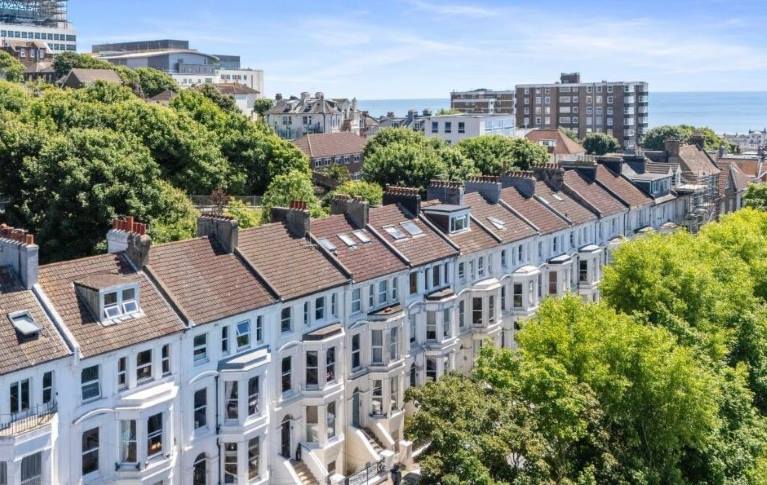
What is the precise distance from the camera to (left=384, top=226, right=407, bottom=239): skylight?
5278cm

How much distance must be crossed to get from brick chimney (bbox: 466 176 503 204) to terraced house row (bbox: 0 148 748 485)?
0.96 meters

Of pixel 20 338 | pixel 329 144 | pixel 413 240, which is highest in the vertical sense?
pixel 329 144

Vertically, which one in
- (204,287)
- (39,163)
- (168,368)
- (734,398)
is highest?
(39,163)

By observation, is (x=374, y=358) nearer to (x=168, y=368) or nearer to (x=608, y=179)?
(x=168, y=368)

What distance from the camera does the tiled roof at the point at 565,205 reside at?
69688 millimetres

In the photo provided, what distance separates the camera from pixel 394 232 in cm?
5306

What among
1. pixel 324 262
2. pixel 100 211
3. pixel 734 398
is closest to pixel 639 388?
pixel 734 398

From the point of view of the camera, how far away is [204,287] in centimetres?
4038

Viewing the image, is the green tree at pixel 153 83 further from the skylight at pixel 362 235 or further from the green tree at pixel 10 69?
the skylight at pixel 362 235

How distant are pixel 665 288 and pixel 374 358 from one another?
18.1 meters

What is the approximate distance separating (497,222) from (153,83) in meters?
113

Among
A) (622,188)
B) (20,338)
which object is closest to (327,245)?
(20,338)

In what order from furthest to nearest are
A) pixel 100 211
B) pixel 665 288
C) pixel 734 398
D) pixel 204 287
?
pixel 100 211 → pixel 665 288 → pixel 734 398 → pixel 204 287

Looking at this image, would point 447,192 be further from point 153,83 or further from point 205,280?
point 153,83
